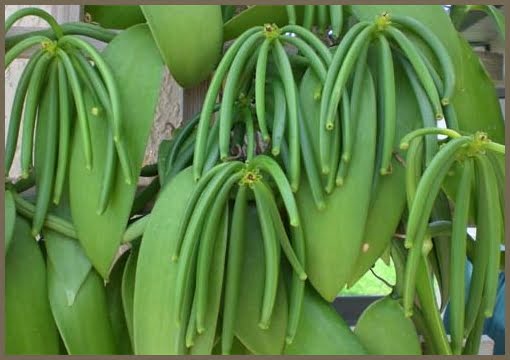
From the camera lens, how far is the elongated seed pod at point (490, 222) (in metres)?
0.47

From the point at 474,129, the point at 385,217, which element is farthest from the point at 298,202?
the point at 474,129

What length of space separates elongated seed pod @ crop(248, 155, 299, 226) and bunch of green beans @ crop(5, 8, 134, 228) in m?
0.11

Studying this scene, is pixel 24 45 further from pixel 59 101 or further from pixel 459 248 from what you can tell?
pixel 459 248

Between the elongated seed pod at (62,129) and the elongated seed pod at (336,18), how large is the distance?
0.72 ft

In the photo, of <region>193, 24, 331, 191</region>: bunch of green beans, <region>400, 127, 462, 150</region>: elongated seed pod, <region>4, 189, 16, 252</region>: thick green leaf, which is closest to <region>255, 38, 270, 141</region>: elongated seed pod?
<region>193, 24, 331, 191</region>: bunch of green beans

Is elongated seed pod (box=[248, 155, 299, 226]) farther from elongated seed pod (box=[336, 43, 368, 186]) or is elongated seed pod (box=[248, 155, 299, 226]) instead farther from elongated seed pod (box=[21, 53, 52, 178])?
elongated seed pod (box=[21, 53, 52, 178])

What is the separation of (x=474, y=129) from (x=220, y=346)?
28cm

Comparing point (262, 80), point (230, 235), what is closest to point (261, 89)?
point (262, 80)

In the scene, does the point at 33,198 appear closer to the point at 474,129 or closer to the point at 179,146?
the point at 179,146

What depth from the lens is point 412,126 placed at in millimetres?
529

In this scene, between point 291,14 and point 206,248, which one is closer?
point 206,248

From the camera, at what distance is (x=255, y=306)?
504mm

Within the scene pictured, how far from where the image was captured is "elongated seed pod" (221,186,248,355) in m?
0.48

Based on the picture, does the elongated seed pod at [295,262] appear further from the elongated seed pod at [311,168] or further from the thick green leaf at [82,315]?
the thick green leaf at [82,315]
